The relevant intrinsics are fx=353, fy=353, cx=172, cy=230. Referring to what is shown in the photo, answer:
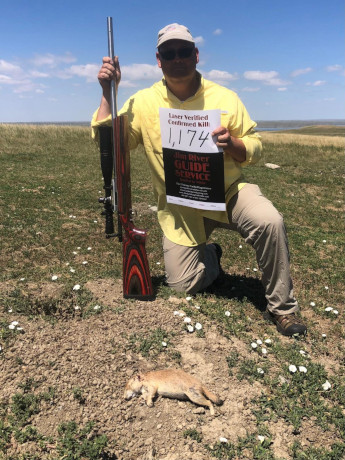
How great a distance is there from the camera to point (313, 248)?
22.2ft

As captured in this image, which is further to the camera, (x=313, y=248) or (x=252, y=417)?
(x=313, y=248)

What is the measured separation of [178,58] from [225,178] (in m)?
1.35

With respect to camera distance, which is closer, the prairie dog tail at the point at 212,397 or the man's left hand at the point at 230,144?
the prairie dog tail at the point at 212,397

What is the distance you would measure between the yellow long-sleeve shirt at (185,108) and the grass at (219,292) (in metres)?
0.85

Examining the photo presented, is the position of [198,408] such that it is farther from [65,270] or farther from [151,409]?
[65,270]

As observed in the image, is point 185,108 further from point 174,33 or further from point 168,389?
point 168,389

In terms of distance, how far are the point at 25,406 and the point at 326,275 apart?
464cm

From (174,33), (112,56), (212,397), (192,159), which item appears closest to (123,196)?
(192,159)

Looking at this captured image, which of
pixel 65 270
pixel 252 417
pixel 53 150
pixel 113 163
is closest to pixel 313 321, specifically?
pixel 252 417


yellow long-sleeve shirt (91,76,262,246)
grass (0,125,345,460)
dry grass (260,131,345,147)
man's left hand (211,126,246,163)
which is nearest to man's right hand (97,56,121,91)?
yellow long-sleeve shirt (91,76,262,246)

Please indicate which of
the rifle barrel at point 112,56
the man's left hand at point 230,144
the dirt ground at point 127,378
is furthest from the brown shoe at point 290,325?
the rifle barrel at point 112,56

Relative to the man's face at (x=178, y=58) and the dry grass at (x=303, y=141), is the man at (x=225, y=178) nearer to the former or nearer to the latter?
the man's face at (x=178, y=58)

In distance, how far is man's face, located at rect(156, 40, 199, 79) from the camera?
3.63 m

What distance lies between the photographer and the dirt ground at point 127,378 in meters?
2.52
